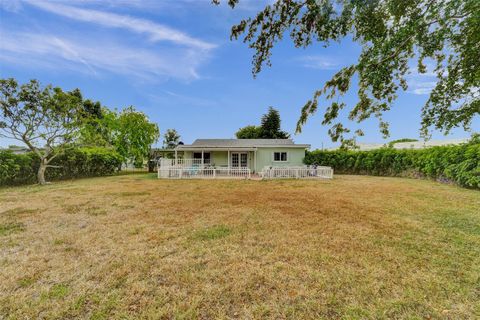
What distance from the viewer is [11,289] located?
2.54 metres

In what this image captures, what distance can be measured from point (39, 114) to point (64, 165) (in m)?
4.34

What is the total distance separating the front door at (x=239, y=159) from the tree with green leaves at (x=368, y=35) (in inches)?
591

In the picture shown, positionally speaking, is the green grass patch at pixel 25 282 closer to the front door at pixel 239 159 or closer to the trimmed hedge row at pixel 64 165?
the trimmed hedge row at pixel 64 165

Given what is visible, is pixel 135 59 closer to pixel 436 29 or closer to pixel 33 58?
pixel 33 58

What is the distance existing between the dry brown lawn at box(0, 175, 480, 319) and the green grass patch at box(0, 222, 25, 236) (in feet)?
0.09

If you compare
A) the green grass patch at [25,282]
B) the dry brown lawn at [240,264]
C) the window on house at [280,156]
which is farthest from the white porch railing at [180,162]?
the green grass patch at [25,282]

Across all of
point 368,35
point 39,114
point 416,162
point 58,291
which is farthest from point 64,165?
point 416,162

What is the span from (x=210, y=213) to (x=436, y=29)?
6.53 m

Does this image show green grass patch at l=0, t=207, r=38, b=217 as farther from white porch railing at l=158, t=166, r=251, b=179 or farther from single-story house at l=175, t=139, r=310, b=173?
single-story house at l=175, t=139, r=310, b=173

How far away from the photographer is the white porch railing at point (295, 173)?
14883mm

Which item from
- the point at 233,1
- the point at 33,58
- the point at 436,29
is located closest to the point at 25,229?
the point at 233,1

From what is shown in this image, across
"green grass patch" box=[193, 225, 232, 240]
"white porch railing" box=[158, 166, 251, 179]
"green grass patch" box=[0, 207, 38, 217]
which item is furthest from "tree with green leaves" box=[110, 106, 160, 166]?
"green grass patch" box=[193, 225, 232, 240]

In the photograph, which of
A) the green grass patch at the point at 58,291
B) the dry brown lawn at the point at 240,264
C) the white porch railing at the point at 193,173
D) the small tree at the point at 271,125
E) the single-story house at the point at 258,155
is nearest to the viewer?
the dry brown lawn at the point at 240,264

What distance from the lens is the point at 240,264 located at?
3.10 metres
